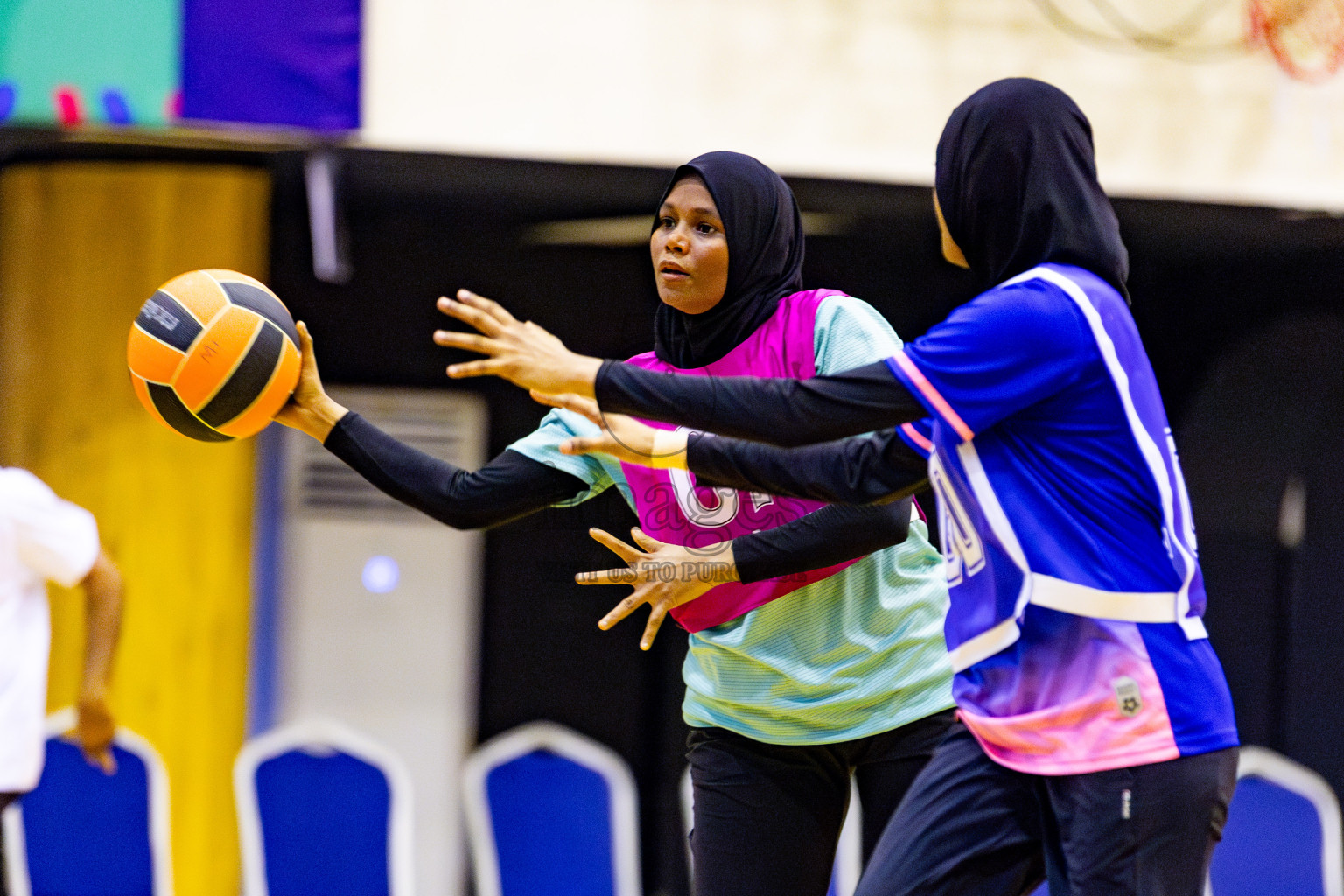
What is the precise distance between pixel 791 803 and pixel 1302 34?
4.52m

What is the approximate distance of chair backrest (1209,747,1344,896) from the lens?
16.9ft

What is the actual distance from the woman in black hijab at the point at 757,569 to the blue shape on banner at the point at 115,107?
253cm

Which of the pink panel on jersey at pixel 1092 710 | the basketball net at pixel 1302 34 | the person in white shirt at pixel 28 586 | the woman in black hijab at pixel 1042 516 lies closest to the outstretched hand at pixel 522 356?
the woman in black hijab at pixel 1042 516

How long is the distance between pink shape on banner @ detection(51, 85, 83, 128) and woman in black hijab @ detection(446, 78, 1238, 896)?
3317mm

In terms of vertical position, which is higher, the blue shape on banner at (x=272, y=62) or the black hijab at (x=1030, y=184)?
the blue shape on banner at (x=272, y=62)

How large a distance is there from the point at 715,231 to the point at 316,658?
3639 millimetres

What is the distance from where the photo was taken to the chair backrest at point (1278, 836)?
5148 millimetres

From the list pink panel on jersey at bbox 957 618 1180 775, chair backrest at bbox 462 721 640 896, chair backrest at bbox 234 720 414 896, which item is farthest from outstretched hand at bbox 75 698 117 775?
pink panel on jersey at bbox 957 618 1180 775

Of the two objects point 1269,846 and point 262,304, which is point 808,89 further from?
point 1269,846

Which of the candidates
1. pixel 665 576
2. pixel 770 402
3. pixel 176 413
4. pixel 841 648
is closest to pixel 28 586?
pixel 176 413

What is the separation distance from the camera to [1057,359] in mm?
1909

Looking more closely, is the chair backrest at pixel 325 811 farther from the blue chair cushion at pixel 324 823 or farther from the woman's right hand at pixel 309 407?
the woman's right hand at pixel 309 407

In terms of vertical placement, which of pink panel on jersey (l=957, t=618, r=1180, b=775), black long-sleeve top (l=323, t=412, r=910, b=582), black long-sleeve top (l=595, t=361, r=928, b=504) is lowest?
pink panel on jersey (l=957, t=618, r=1180, b=775)

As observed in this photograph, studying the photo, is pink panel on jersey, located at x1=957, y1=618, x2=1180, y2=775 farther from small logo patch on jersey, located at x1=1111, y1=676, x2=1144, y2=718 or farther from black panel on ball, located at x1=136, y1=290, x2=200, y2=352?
black panel on ball, located at x1=136, y1=290, x2=200, y2=352
